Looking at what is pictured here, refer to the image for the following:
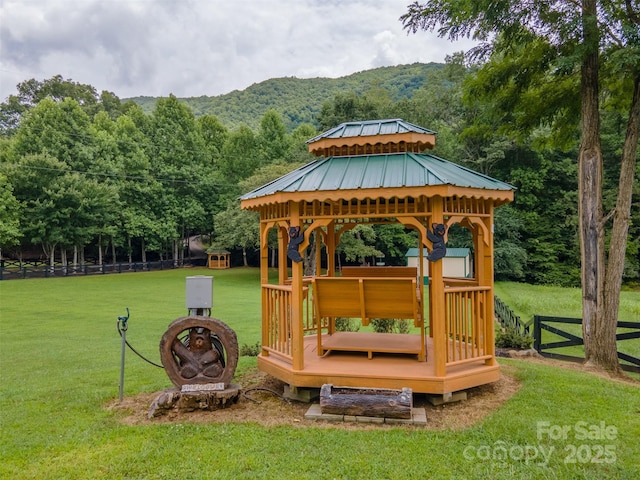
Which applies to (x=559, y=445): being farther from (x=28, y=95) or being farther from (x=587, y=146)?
(x=28, y=95)

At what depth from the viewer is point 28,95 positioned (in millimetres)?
50250

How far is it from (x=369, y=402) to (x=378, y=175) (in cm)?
269

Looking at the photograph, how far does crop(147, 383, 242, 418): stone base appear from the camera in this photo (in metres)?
4.76

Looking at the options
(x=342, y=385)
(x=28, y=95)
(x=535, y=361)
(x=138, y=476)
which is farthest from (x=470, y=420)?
(x=28, y=95)

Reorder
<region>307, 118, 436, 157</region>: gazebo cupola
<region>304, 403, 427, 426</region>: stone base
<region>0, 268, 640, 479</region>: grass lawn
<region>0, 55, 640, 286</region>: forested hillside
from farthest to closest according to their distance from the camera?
<region>0, 55, 640, 286</region>: forested hillside
<region>307, 118, 436, 157</region>: gazebo cupola
<region>304, 403, 427, 426</region>: stone base
<region>0, 268, 640, 479</region>: grass lawn

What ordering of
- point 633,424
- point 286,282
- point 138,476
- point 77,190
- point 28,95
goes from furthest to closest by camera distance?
point 28,95, point 77,190, point 286,282, point 633,424, point 138,476

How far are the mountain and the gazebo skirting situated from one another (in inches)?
2001

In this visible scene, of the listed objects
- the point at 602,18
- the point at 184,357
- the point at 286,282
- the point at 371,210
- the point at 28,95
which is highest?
the point at 28,95

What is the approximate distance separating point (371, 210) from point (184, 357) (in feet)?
9.68

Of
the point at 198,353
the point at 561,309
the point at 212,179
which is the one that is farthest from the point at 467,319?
the point at 212,179

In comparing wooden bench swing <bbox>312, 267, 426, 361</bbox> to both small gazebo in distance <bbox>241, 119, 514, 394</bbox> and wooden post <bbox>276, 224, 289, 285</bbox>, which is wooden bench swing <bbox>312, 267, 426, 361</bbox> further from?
wooden post <bbox>276, 224, 289, 285</bbox>

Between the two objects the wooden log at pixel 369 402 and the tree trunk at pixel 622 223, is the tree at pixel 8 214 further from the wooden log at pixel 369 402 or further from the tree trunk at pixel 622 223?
the tree trunk at pixel 622 223

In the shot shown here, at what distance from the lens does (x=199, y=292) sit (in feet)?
17.0

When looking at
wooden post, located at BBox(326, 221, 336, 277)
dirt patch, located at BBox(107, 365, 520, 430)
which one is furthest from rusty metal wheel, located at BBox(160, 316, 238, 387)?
wooden post, located at BBox(326, 221, 336, 277)
